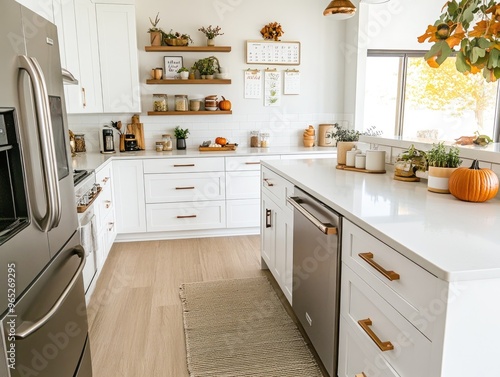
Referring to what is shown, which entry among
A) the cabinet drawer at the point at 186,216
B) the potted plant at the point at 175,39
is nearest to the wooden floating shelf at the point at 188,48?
the potted plant at the point at 175,39

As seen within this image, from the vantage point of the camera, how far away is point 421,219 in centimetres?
142

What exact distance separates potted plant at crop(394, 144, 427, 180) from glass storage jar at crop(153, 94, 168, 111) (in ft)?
9.36

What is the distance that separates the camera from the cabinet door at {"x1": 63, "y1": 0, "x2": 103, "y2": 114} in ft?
10.5

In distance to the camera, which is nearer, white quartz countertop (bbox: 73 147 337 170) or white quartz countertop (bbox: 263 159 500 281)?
white quartz countertop (bbox: 263 159 500 281)

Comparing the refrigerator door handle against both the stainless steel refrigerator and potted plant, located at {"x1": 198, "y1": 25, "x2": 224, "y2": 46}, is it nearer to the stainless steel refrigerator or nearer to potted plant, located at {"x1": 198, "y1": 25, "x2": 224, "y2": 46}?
the stainless steel refrigerator

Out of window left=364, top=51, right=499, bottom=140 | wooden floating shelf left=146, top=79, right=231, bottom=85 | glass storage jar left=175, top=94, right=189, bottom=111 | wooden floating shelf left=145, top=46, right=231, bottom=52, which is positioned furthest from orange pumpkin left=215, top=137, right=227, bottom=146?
window left=364, top=51, right=499, bottom=140

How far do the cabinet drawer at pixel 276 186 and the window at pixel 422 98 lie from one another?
7.11ft

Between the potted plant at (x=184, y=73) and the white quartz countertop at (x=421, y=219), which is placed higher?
the potted plant at (x=184, y=73)

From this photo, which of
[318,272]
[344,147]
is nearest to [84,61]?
[344,147]

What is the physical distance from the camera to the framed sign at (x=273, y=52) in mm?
4469

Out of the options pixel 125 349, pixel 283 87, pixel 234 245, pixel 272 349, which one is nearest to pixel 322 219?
pixel 272 349

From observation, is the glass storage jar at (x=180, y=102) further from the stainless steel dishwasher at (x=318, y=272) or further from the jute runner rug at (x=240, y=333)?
the stainless steel dishwasher at (x=318, y=272)

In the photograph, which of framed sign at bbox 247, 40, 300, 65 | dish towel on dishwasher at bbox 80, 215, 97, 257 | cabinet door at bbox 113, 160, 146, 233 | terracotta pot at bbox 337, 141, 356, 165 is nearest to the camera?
dish towel on dishwasher at bbox 80, 215, 97, 257

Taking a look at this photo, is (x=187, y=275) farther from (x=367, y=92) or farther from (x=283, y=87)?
(x=367, y=92)
